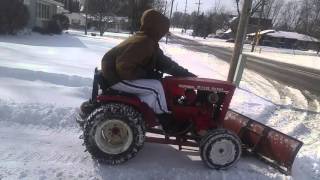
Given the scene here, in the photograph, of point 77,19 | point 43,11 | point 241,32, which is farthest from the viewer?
point 77,19

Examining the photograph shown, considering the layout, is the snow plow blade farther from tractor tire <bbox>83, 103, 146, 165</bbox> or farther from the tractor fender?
tractor tire <bbox>83, 103, 146, 165</bbox>

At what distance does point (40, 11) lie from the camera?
3500 cm

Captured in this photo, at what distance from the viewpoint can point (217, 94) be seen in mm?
5125

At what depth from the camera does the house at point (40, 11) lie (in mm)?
31345

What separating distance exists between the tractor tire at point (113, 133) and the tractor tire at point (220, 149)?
77cm

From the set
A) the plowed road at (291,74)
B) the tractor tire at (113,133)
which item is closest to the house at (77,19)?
the plowed road at (291,74)

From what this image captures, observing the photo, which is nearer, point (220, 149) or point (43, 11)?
point (220, 149)

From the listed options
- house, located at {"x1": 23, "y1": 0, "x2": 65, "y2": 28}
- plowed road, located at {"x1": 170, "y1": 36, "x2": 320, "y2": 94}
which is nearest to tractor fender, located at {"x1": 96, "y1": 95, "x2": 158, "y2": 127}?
plowed road, located at {"x1": 170, "y1": 36, "x2": 320, "y2": 94}

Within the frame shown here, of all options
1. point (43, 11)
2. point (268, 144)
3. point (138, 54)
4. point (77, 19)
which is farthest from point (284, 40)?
point (138, 54)

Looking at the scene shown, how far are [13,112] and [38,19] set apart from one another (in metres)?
29.4

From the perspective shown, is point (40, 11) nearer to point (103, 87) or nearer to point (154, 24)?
point (103, 87)

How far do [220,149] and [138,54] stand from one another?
1491 millimetres

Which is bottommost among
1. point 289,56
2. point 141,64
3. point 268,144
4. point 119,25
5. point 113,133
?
point 289,56

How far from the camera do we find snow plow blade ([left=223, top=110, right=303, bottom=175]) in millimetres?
5055
